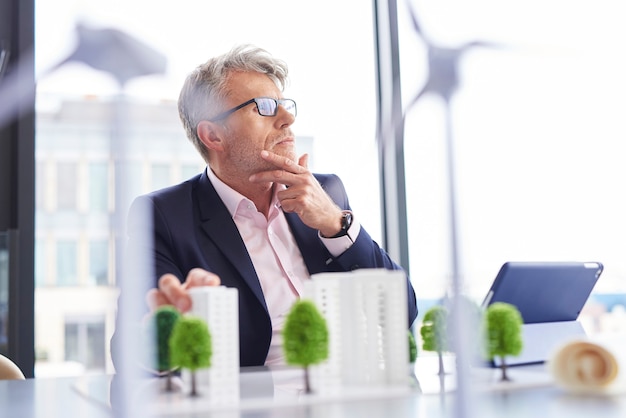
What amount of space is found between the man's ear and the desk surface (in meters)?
1.03

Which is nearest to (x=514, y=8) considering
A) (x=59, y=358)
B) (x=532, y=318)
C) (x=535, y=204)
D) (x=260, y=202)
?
(x=535, y=204)

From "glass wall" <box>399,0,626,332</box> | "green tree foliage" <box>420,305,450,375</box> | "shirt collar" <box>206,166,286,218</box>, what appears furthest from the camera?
"glass wall" <box>399,0,626,332</box>

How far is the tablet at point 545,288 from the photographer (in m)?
1.15

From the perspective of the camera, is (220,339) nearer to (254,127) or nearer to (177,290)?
(177,290)

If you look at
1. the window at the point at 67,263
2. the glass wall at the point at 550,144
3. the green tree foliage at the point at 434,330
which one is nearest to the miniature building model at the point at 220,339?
the green tree foliage at the point at 434,330

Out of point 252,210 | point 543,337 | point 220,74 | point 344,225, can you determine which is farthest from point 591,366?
point 220,74

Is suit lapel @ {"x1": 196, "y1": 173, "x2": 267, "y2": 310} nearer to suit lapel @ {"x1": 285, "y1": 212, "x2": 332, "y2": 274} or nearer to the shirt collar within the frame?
→ the shirt collar

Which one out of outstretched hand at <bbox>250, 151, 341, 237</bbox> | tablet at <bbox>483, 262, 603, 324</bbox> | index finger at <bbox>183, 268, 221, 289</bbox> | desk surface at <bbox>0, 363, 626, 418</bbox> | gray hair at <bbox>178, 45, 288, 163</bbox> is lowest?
desk surface at <bbox>0, 363, 626, 418</bbox>

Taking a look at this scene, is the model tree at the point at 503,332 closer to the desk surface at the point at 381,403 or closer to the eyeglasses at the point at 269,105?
the desk surface at the point at 381,403

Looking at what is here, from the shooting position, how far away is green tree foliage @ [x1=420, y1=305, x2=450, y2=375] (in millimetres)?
1069

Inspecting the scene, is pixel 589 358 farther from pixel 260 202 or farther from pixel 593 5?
pixel 593 5

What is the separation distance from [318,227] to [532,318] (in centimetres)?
69

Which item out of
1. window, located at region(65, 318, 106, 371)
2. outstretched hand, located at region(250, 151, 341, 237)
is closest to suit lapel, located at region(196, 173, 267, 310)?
outstretched hand, located at region(250, 151, 341, 237)

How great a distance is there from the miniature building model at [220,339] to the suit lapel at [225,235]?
746 millimetres
